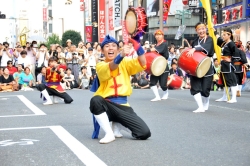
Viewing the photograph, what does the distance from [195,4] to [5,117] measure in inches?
1540

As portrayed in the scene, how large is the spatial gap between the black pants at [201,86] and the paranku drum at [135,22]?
420 centimetres

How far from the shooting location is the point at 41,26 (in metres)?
132

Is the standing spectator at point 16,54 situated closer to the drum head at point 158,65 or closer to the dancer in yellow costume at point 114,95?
the drum head at point 158,65

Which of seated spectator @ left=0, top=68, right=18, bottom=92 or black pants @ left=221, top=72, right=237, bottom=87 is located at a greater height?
black pants @ left=221, top=72, right=237, bottom=87

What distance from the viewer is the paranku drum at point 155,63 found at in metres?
14.3

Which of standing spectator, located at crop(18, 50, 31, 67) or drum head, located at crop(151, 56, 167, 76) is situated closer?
drum head, located at crop(151, 56, 167, 76)

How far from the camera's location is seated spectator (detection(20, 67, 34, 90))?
21.4 meters

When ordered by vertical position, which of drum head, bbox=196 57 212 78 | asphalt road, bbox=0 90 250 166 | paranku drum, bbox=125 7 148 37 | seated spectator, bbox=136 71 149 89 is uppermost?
paranku drum, bbox=125 7 148 37

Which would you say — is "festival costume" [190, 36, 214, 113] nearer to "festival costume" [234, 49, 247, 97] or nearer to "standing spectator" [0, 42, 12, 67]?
"festival costume" [234, 49, 247, 97]

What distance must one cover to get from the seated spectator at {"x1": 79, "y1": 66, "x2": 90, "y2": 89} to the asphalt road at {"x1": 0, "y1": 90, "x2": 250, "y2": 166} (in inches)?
404

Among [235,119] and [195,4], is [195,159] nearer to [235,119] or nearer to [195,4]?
[235,119]

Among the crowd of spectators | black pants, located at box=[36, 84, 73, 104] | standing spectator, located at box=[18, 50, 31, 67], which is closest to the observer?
black pants, located at box=[36, 84, 73, 104]

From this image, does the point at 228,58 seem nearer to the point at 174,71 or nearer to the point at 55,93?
the point at 55,93

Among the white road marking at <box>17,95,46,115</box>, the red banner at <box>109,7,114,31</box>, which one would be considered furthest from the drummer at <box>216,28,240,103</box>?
the red banner at <box>109,7,114,31</box>
